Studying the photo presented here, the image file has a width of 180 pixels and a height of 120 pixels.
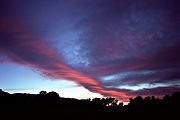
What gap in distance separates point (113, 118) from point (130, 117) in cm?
141

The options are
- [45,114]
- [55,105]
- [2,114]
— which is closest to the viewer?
[2,114]

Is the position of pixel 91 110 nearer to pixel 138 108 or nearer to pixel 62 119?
pixel 62 119

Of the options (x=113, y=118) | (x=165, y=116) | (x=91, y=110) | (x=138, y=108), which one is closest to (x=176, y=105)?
(x=165, y=116)

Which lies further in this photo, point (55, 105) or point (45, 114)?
point (55, 105)

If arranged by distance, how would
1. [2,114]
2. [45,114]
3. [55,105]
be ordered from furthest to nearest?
[55,105], [45,114], [2,114]

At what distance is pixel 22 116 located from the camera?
17.7 m

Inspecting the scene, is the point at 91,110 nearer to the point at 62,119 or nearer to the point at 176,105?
the point at 62,119

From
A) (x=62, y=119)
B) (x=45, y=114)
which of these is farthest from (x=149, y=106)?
(x=45, y=114)

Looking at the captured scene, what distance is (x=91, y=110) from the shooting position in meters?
20.3

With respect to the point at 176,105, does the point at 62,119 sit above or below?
below

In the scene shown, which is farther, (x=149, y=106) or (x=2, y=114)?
(x=149, y=106)

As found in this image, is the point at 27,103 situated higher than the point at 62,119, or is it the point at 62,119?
the point at 27,103

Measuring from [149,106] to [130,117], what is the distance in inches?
77.2

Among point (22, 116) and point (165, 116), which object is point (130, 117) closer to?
point (165, 116)
